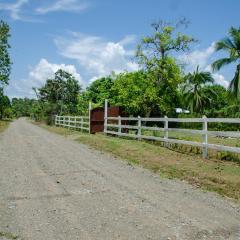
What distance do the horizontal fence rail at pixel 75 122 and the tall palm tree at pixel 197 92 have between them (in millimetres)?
20719

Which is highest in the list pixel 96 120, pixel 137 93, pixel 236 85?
pixel 236 85

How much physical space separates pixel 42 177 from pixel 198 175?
12.0 ft

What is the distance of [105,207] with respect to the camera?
6.82 meters

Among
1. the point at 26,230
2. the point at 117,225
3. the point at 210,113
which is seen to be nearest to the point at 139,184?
the point at 117,225

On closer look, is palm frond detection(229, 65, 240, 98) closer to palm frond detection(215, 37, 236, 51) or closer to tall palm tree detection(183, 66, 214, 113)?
palm frond detection(215, 37, 236, 51)

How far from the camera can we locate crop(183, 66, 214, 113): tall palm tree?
59.7m

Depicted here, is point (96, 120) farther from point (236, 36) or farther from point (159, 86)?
point (236, 36)

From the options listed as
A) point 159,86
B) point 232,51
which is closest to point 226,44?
point 232,51

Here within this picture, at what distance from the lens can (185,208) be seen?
6867 millimetres

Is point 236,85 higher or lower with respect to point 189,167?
higher

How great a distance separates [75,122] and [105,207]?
2862cm

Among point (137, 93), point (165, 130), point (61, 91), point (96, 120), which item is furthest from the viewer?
point (61, 91)

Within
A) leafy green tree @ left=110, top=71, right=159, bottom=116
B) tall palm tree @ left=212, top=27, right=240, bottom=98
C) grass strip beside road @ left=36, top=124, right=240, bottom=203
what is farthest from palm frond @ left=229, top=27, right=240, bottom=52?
grass strip beside road @ left=36, top=124, right=240, bottom=203

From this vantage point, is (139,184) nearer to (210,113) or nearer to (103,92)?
(210,113)
